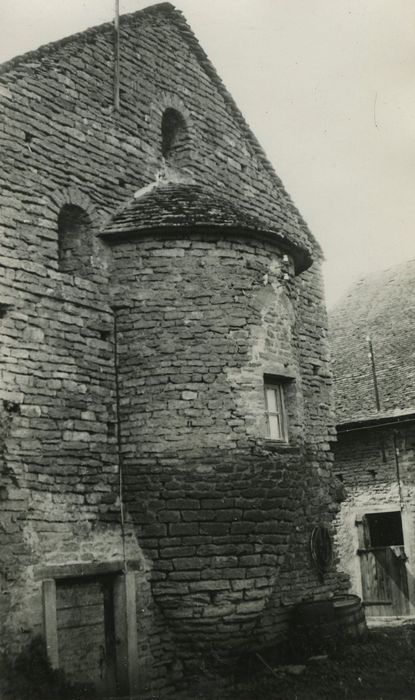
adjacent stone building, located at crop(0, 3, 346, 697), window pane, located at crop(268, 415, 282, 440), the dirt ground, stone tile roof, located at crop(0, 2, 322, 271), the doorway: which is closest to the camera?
the doorway

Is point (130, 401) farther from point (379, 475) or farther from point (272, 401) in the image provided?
point (379, 475)

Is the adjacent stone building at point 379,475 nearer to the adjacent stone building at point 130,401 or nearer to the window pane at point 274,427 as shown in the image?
the adjacent stone building at point 130,401

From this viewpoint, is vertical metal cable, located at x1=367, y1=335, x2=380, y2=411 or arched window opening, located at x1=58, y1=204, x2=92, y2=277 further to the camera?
vertical metal cable, located at x1=367, y1=335, x2=380, y2=411

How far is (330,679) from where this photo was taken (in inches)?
385

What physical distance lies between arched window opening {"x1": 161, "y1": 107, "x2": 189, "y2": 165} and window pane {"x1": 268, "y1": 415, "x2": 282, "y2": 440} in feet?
13.9

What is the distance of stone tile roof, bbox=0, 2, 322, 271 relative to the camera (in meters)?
10.2

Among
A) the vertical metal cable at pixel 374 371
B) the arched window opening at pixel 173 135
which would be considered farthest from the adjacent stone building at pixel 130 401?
the vertical metal cable at pixel 374 371

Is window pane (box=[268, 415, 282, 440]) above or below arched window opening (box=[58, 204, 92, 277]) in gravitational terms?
below

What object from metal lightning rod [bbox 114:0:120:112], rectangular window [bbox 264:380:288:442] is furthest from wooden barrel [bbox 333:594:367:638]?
metal lightning rod [bbox 114:0:120:112]

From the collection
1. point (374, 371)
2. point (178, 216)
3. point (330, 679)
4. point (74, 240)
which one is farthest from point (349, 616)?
point (374, 371)

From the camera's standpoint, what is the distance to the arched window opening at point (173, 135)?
40.2 ft

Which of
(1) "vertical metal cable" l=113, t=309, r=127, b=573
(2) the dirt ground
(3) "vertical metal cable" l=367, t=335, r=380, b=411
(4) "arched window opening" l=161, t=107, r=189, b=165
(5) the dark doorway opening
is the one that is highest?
(4) "arched window opening" l=161, t=107, r=189, b=165

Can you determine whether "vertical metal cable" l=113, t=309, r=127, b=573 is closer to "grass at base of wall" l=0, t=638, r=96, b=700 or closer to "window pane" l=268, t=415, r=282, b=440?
"grass at base of wall" l=0, t=638, r=96, b=700

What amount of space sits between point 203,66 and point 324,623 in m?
9.06
